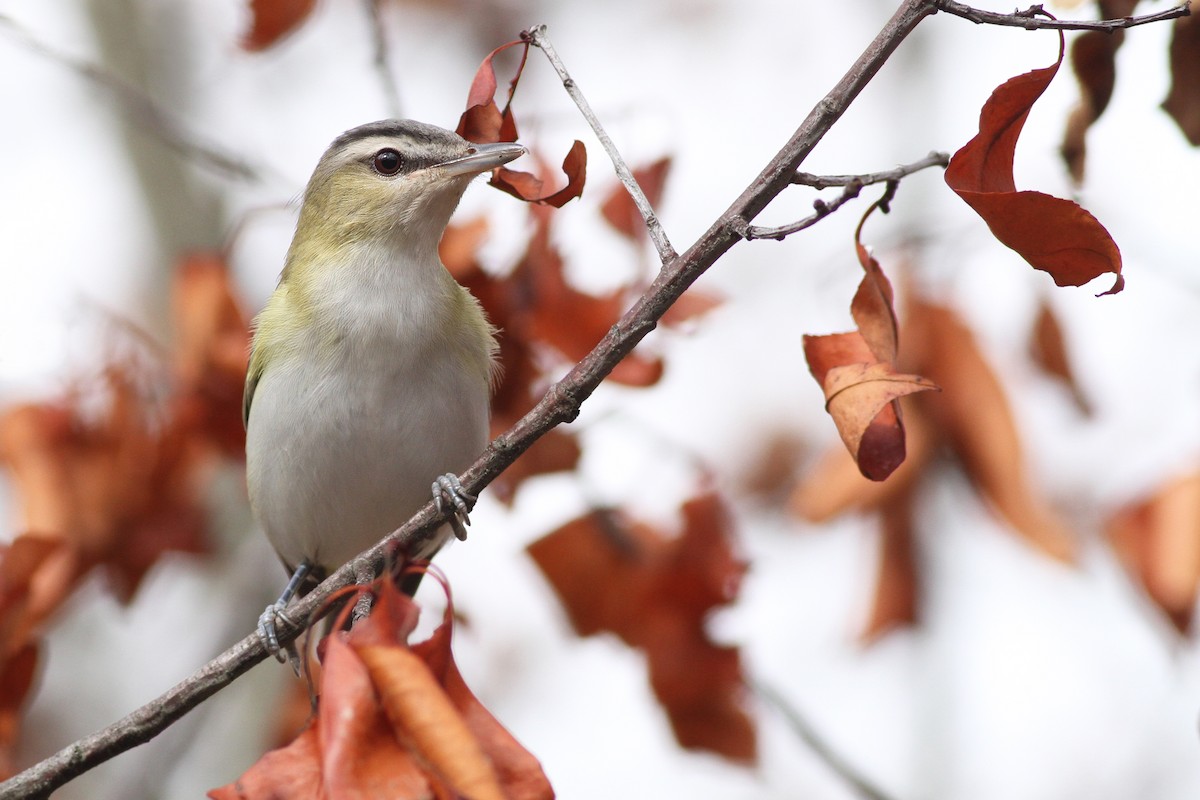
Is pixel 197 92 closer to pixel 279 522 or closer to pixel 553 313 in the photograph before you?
pixel 279 522

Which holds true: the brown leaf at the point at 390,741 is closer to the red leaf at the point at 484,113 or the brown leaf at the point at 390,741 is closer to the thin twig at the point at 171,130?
the red leaf at the point at 484,113

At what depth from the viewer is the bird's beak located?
3877 mm

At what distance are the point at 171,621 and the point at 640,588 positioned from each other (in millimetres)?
7055

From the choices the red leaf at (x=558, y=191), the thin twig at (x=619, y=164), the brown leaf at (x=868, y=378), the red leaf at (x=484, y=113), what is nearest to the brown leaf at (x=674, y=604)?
the red leaf at (x=558, y=191)

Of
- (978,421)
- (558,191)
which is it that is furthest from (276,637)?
(978,421)

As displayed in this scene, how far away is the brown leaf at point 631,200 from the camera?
479 cm

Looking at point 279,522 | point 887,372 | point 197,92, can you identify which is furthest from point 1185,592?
point 197,92

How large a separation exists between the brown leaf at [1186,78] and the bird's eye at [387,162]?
9.09 feet

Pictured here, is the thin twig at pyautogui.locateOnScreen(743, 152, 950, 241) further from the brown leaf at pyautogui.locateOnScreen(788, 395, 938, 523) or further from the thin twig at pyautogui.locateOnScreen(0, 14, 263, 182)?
the thin twig at pyautogui.locateOnScreen(0, 14, 263, 182)

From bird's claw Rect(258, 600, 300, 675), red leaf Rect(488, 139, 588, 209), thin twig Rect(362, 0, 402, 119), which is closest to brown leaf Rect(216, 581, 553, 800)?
bird's claw Rect(258, 600, 300, 675)

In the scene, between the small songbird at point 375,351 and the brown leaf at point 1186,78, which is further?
the small songbird at point 375,351

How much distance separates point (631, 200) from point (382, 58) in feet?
3.79

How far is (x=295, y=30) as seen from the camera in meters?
4.24

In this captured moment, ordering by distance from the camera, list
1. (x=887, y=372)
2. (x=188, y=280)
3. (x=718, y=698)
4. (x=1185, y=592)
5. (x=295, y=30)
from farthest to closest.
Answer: (x=188, y=280), (x=718, y=698), (x=295, y=30), (x=1185, y=592), (x=887, y=372)
